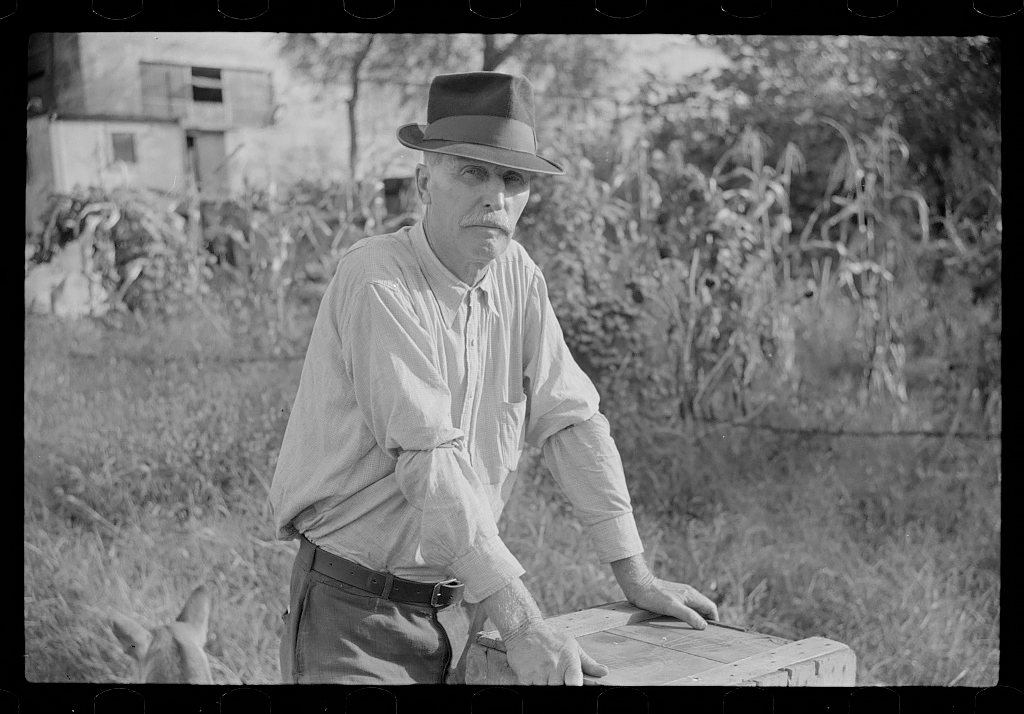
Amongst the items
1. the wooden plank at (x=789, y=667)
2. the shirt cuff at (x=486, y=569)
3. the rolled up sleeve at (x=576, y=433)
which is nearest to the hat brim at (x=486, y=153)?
the rolled up sleeve at (x=576, y=433)

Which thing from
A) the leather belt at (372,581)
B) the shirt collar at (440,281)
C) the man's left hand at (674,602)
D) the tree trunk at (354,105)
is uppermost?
the tree trunk at (354,105)

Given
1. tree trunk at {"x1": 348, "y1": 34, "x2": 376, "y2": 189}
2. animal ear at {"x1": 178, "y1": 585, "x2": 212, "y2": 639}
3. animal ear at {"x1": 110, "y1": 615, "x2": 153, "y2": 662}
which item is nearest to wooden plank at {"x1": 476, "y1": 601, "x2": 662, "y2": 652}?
animal ear at {"x1": 178, "y1": 585, "x2": 212, "y2": 639}

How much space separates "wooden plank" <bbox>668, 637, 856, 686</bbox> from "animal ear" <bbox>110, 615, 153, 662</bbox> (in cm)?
184

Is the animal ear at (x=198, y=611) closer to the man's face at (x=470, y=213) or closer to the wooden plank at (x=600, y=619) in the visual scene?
the wooden plank at (x=600, y=619)

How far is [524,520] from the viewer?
387 cm

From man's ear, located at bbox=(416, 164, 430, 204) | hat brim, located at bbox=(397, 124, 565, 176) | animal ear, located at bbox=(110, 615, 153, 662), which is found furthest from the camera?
animal ear, located at bbox=(110, 615, 153, 662)

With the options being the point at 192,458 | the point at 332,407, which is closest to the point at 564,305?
the point at 192,458

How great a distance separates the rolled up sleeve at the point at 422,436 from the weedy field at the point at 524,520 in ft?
5.10

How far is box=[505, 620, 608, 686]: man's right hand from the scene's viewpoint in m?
2.19

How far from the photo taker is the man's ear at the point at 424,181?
251 centimetres

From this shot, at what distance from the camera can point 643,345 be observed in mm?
4117

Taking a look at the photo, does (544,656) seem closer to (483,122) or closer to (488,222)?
(488,222)

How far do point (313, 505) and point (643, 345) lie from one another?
6.45 feet

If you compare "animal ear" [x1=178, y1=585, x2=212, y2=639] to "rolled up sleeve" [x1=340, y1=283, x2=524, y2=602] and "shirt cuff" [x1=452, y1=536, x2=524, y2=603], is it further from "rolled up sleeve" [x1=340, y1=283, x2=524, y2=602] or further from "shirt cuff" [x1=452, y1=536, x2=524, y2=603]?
"shirt cuff" [x1=452, y1=536, x2=524, y2=603]
